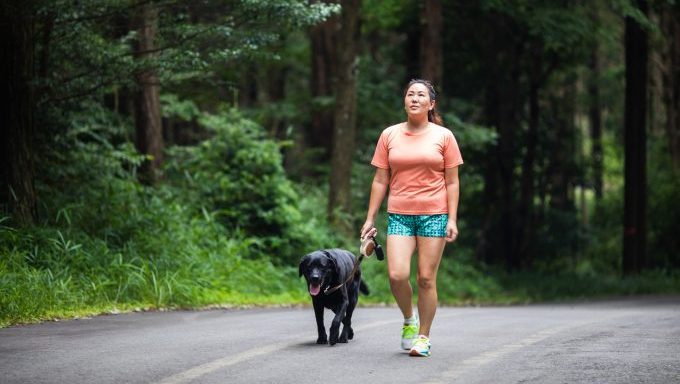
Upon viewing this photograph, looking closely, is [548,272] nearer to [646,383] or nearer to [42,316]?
[42,316]

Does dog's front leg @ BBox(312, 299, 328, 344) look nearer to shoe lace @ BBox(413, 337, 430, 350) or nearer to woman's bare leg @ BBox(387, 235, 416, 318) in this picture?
woman's bare leg @ BBox(387, 235, 416, 318)

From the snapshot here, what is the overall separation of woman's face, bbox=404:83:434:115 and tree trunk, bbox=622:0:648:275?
20.7m

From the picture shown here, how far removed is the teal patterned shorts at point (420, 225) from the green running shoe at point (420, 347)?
2.84 feet

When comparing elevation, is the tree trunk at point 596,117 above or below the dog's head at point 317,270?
above

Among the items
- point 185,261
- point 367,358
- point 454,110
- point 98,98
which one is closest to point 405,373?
point 367,358

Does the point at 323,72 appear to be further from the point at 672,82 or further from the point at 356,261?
the point at 356,261

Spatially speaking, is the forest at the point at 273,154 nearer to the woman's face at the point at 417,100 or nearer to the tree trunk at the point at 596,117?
the tree trunk at the point at 596,117

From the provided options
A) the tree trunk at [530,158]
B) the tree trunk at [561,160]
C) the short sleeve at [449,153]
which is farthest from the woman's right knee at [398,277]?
the tree trunk at [561,160]

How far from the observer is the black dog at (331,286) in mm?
9031

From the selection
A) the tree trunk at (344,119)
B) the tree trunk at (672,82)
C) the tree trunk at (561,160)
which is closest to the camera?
the tree trunk at (344,119)

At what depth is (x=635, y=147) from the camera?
28594 millimetres

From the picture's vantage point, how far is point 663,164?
3581 cm

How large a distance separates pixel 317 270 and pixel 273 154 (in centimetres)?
1194

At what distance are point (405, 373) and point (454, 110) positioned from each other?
84.7ft
